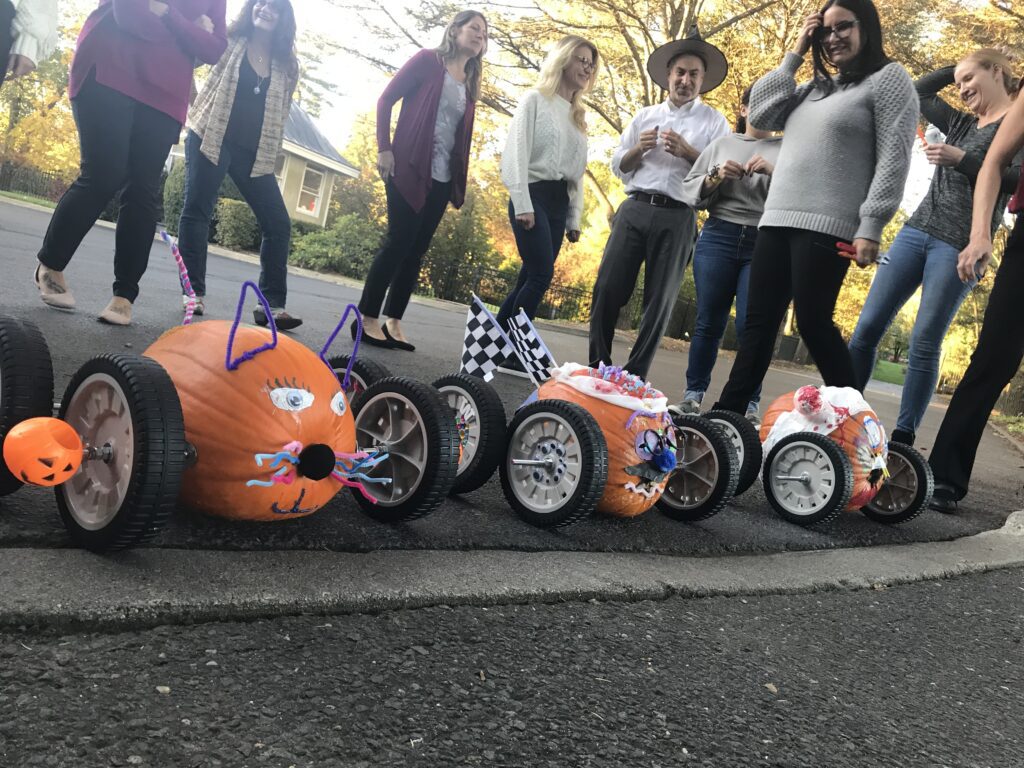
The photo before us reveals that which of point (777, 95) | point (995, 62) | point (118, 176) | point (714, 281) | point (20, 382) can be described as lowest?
point (20, 382)

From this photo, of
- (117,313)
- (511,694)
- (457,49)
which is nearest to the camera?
(511,694)

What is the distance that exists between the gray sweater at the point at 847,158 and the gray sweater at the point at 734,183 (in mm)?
476

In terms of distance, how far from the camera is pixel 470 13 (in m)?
5.17

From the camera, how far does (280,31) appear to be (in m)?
4.96

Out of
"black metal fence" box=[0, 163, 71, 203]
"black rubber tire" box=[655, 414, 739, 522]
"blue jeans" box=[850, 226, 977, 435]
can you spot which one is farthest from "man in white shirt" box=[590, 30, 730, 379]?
"black metal fence" box=[0, 163, 71, 203]

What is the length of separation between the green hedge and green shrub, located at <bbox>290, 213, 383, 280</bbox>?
4.22 feet

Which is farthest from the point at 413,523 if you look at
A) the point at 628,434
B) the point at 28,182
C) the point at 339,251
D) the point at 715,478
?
the point at 28,182

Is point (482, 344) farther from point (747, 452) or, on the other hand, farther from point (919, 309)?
point (919, 309)

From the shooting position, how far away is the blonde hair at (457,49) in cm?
520

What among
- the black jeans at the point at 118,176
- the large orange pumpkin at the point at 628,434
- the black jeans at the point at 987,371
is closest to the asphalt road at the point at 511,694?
the large orange pumpkin at the point at 628,434

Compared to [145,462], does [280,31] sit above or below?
above

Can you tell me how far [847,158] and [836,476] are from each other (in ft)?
4.66

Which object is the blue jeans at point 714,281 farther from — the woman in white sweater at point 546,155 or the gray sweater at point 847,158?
the woman in white sweater at point 546,155

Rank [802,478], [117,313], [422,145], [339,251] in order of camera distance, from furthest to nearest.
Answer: [339,251]
[422,145]
[117,313]
[802,478]
